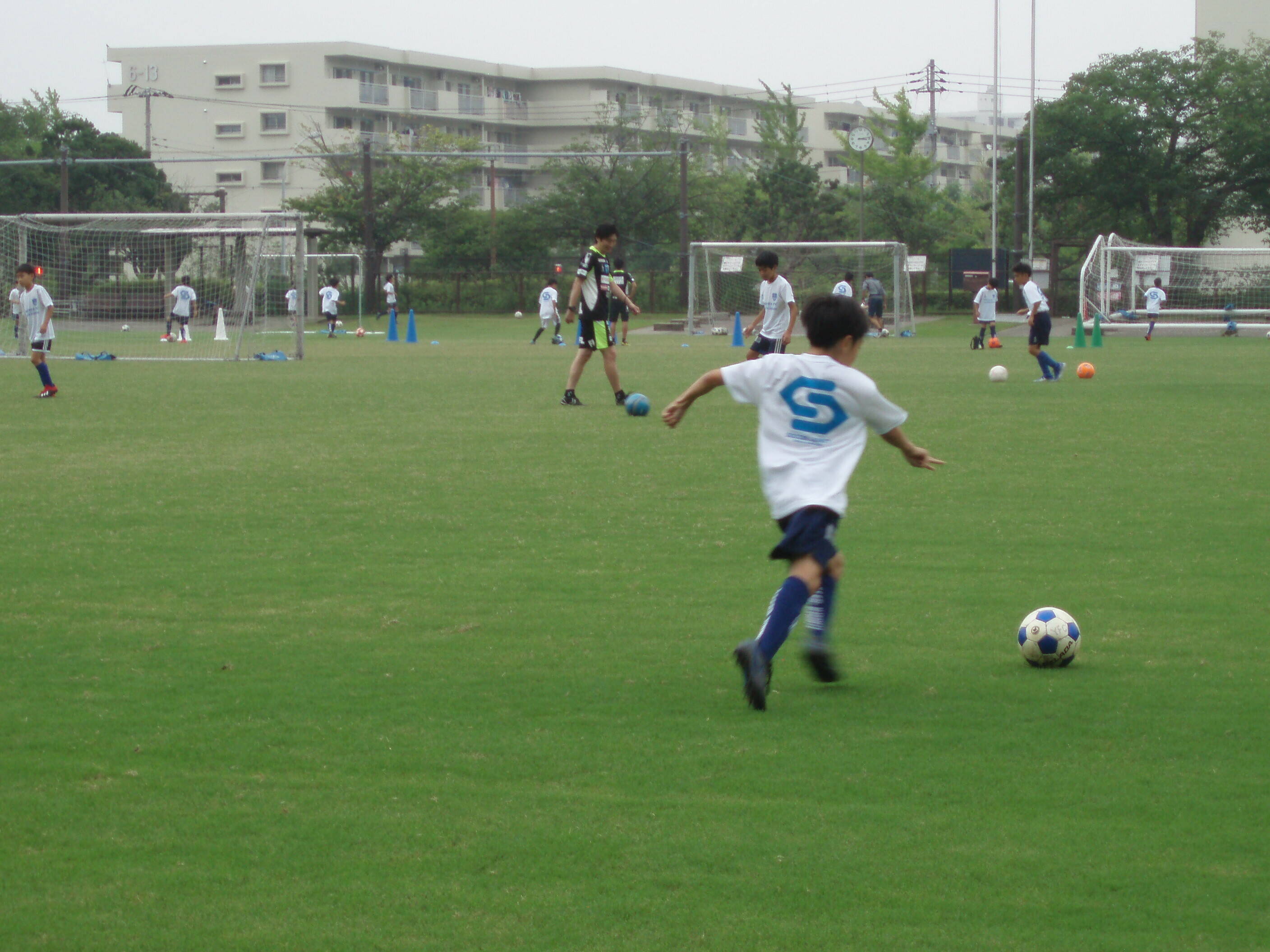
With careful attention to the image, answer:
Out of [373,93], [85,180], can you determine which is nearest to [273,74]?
[373,93]

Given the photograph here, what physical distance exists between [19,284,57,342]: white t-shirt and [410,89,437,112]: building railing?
59.8m

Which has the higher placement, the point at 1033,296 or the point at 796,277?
the point at 796,277

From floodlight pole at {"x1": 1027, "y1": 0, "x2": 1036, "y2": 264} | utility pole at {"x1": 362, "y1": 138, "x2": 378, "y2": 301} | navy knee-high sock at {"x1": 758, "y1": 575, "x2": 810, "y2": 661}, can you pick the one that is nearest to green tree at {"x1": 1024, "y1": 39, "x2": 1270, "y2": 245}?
floodlight pole at {"x1": 1027, "y1": 0, "x2": 1036, "y2": 264}

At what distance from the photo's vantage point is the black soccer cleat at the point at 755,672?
475 centimetres

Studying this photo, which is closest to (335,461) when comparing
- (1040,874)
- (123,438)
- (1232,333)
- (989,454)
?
(123,438)

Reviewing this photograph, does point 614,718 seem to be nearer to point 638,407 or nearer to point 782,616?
point 782,616

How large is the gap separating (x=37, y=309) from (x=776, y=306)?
9.48 metres

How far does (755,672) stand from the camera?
4.75m

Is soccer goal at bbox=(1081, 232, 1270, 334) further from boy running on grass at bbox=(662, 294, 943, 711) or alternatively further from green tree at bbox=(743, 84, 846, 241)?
boy running on grass at bbox=(662, 294, 943, 711)

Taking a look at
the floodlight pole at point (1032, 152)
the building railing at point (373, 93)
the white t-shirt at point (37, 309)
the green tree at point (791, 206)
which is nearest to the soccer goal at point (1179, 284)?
the floodlight pole at point (1032, 152)

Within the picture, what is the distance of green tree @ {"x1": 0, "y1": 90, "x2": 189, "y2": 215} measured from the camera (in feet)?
182

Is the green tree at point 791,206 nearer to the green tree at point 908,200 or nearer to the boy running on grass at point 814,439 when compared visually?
the green tree at point 908,200

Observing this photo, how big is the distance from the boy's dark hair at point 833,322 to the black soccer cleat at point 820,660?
107 centimetres

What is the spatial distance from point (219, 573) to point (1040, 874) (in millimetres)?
4894
